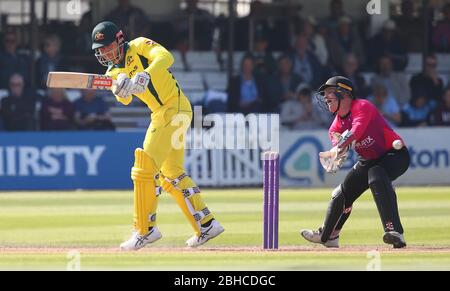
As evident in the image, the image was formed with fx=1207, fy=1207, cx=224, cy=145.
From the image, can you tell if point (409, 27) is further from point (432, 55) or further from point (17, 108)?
point (17, 108)

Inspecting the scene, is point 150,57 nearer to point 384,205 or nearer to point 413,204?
point 384,205

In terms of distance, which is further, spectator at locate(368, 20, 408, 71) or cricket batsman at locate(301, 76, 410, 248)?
spectator at locate(368, 20, 408, 71)

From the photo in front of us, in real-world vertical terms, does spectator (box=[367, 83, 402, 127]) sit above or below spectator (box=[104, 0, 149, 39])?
below

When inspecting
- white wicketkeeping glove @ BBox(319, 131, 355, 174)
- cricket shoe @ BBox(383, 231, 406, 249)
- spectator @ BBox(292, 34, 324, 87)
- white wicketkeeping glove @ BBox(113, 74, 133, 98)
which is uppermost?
white wicketkeeping glove @ BBox(113, 74, 133, 98)

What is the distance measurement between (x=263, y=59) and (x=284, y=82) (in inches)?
26.0

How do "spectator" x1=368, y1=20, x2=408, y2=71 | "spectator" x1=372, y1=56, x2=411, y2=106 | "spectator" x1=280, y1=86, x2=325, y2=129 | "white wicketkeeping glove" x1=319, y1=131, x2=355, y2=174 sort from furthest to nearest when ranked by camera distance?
"spectator" x1=368, y1=20, x2=408, y2=71 → "spectator" x1=372, y1=56, x2=411, y2=106 → "spectator" x1=280, y1=86, x2=325, y2=129 → "white wicketkeeping glove" x1=319, y1=131, x2=355, y2=174

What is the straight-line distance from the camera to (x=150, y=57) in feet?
Answer: 36.5

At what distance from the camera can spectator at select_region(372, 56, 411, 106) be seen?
75.7ft

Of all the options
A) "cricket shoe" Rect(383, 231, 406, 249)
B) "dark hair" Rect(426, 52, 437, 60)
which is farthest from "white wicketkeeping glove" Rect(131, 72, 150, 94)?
"dark hair" Rect(426, 52, 437, 60)

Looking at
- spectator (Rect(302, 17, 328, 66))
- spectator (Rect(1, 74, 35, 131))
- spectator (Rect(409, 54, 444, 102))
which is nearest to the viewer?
spectator (Rect(1, 74, 35, 131))

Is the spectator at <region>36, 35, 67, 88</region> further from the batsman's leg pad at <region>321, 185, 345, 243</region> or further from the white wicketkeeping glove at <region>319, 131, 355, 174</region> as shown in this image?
the white wicketkeeping glove at <region>319, 131, 355, 174</region>

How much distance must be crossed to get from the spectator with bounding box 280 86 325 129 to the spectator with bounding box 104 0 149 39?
3223mm

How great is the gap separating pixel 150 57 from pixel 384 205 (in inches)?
100
